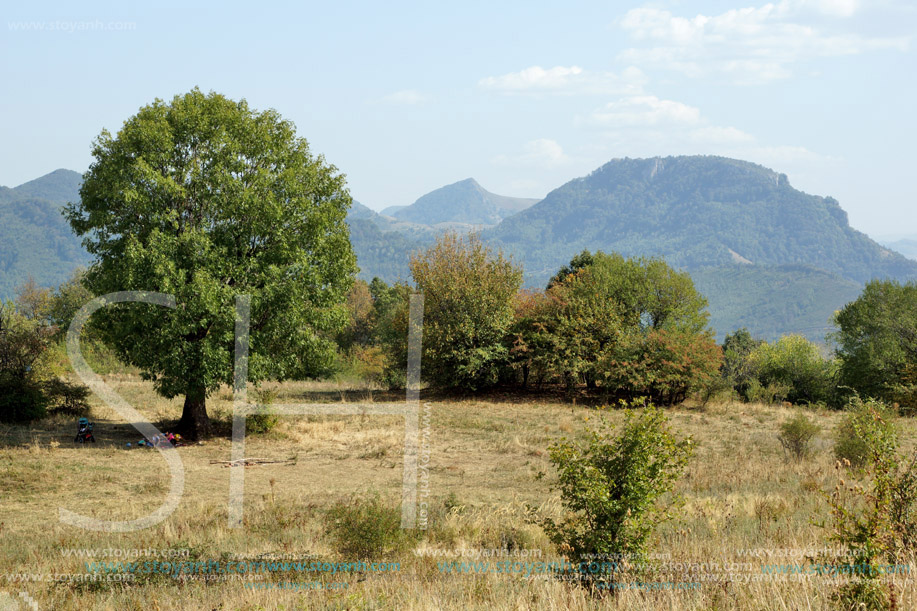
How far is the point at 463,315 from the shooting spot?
34.7 metres

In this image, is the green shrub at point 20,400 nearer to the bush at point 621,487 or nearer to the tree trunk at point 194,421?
the tree trunk at point 194,421

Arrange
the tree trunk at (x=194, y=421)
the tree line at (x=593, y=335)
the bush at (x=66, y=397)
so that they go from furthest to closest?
the tree line at (x=593, y=335)
the bush at (x=66, y=397)
the tree trunk at (x=194, y=421)

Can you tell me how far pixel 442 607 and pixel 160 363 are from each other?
15041mm

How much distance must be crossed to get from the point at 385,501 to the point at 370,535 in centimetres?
362

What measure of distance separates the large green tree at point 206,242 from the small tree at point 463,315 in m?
13.3

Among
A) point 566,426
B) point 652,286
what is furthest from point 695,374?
point 566,426

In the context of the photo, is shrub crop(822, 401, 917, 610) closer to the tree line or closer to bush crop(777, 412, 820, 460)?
bush crop(777, 412, 820, 460)

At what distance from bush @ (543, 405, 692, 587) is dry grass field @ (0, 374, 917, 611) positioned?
1.62 ft

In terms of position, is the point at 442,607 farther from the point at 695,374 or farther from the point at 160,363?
the point at 695,374

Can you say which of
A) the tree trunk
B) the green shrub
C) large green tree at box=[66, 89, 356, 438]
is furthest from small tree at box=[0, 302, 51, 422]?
the tree trunk

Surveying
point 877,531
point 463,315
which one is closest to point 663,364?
point 463,315

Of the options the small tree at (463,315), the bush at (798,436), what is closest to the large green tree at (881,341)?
the small tree at (463,315)

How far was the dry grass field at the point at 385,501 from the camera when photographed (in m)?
6.45

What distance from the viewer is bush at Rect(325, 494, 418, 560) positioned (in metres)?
Result: 8.90
